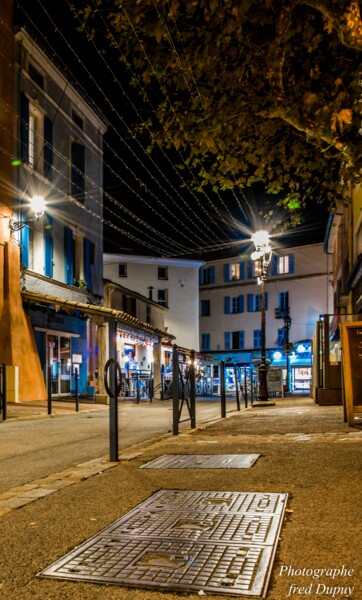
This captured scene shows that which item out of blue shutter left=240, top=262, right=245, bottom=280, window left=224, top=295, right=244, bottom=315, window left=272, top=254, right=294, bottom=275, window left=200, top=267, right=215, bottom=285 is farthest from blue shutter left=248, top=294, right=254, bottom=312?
window left=200, top=267, right=215, bottom=285

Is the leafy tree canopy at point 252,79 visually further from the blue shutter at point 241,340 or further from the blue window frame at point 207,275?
the blue window frame at point 207,275

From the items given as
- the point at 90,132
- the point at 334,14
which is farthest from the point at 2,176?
the point at 334,14

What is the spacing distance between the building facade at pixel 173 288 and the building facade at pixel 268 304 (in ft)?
16.6

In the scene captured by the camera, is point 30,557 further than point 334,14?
No

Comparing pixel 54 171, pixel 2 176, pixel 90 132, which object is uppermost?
pixel 90 132

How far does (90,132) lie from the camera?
91.5 ft

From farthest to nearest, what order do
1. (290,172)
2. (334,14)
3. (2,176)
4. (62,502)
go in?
(2,176) → (290,172) → (334,14) → (62,502)

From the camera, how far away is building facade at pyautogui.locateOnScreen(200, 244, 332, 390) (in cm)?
5262

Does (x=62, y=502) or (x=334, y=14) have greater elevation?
(x=334, y=14)

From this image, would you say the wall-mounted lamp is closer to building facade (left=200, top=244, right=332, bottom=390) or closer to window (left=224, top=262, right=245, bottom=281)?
building facade (left=200, top=244, right=332, bottom=390)

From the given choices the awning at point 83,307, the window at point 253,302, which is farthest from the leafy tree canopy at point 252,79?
the window at point 253,302

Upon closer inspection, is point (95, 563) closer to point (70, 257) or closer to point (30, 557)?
point (30, 557)

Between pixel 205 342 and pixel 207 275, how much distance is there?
6983mm

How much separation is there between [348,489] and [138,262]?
45667mm
